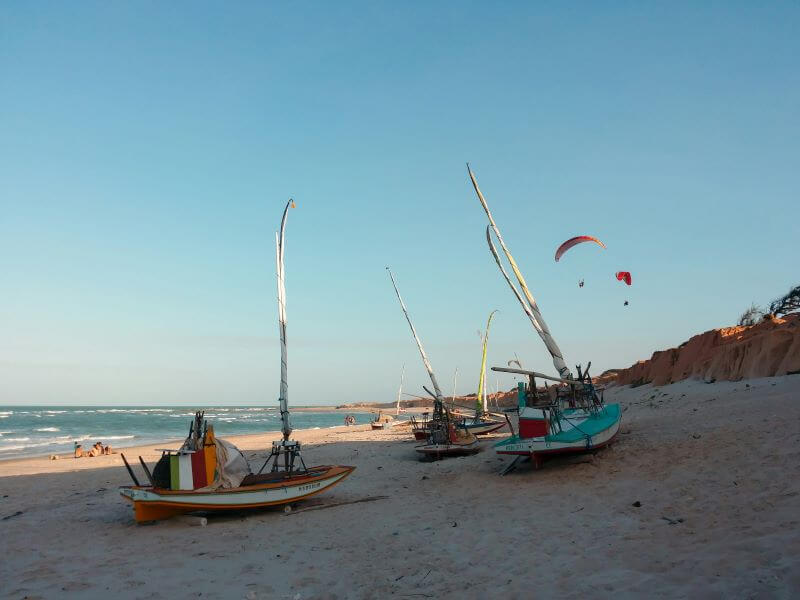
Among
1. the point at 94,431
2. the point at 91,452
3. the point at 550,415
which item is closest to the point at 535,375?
the point at 550,415

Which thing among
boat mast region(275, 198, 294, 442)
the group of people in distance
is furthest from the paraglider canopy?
the group of people in distance

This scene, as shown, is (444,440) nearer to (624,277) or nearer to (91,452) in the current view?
(624,277)

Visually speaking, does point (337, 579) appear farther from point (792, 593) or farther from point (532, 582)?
point (792, 593)

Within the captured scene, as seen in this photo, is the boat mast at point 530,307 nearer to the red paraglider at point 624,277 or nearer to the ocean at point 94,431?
the red paraglider at point 624,277

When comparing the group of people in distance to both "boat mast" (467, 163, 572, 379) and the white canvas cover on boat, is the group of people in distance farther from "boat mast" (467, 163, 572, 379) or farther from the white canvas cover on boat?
"boat mast" (467, 163, 572, 379)

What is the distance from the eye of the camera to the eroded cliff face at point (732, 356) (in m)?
26.0

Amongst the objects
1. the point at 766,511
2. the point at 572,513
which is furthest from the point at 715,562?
the point at 572,513

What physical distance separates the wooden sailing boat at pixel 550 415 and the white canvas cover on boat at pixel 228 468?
24.2ft

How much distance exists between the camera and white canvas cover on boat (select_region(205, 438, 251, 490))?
13297 mm

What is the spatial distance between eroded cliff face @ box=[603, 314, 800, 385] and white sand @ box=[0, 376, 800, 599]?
10619 mm

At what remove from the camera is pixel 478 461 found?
65.9 feet

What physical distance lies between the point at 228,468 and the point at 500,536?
7.26m

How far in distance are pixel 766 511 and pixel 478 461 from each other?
1245 cm

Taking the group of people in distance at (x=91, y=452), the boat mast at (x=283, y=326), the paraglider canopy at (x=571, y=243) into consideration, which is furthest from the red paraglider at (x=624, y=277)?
the group of people in distance at (x=91, y=452)
